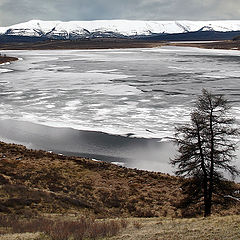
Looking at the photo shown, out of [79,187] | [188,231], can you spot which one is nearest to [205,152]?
[188,231]

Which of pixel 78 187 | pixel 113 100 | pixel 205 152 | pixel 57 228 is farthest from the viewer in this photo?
pixel 113 100

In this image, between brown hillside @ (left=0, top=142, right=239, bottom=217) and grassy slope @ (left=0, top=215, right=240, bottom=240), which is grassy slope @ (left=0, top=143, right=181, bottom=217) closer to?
brown hillside @ (left=0, top=142, right=239, bottom=217)

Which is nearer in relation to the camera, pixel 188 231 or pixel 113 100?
pixel 188 231

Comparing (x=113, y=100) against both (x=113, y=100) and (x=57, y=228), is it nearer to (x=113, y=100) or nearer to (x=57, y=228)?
(x=113, y=100)

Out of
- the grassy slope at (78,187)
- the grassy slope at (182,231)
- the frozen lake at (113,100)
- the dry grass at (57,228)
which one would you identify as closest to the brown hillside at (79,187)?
the grassy slope at (78,187)

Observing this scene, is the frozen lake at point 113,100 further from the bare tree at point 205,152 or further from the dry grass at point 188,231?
the dry grass at point 188,231

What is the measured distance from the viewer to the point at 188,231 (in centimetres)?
1030

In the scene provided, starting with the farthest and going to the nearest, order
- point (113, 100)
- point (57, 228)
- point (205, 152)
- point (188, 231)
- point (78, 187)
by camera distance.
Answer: point (113, 100)
point (78, 187)
point (205, 152)
point (57, 228)
point (188, 231)

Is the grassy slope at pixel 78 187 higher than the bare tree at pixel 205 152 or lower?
lower

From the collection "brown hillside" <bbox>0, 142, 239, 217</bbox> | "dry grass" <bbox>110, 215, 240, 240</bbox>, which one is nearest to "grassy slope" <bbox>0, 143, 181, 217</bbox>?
"brown hillside" <bbox>0, 142, 239, 217</bbox>

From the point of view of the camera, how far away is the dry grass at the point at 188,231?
957 centimetres

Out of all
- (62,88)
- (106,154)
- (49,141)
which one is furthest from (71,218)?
(62,88)

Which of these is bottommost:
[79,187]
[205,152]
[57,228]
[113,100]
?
[79,187]

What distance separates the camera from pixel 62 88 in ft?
154
